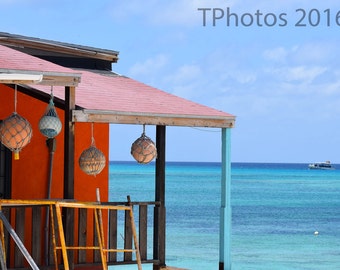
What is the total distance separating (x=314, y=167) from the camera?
5463 inches

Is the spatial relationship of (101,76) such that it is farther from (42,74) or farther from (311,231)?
(311,231)

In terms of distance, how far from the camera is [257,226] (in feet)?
151

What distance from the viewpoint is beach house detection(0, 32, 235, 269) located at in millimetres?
11164

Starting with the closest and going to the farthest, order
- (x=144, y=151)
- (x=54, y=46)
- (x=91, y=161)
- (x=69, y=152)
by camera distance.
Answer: (x=69, y=152)
(x=91, y=161)
(x=144, y=151)
(x=54, y=46)

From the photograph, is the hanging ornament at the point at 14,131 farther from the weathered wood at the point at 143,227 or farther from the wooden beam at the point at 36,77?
the weathered wood at the point at 143,227

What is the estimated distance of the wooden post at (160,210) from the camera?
13.6m

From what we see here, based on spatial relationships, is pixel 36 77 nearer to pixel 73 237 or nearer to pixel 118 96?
pixel 73 237

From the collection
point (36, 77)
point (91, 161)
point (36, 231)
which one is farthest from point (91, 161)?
A: point (36, 77)

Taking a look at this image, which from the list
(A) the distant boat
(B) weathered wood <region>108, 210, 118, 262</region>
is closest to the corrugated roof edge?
(B) weathered wood <region>108, 210, 118, 262</region>

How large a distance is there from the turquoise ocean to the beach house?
13.8 meters

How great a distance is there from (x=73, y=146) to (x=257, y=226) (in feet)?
115

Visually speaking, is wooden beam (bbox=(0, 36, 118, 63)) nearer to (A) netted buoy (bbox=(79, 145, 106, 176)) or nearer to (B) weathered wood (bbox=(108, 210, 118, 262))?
(A) netted buoy (bbox=(79, 145, 106, 176))

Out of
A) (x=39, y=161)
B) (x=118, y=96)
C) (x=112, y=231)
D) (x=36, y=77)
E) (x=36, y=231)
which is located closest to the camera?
Answer: (x=36, y=77)

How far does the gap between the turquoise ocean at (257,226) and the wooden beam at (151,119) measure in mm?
15451
